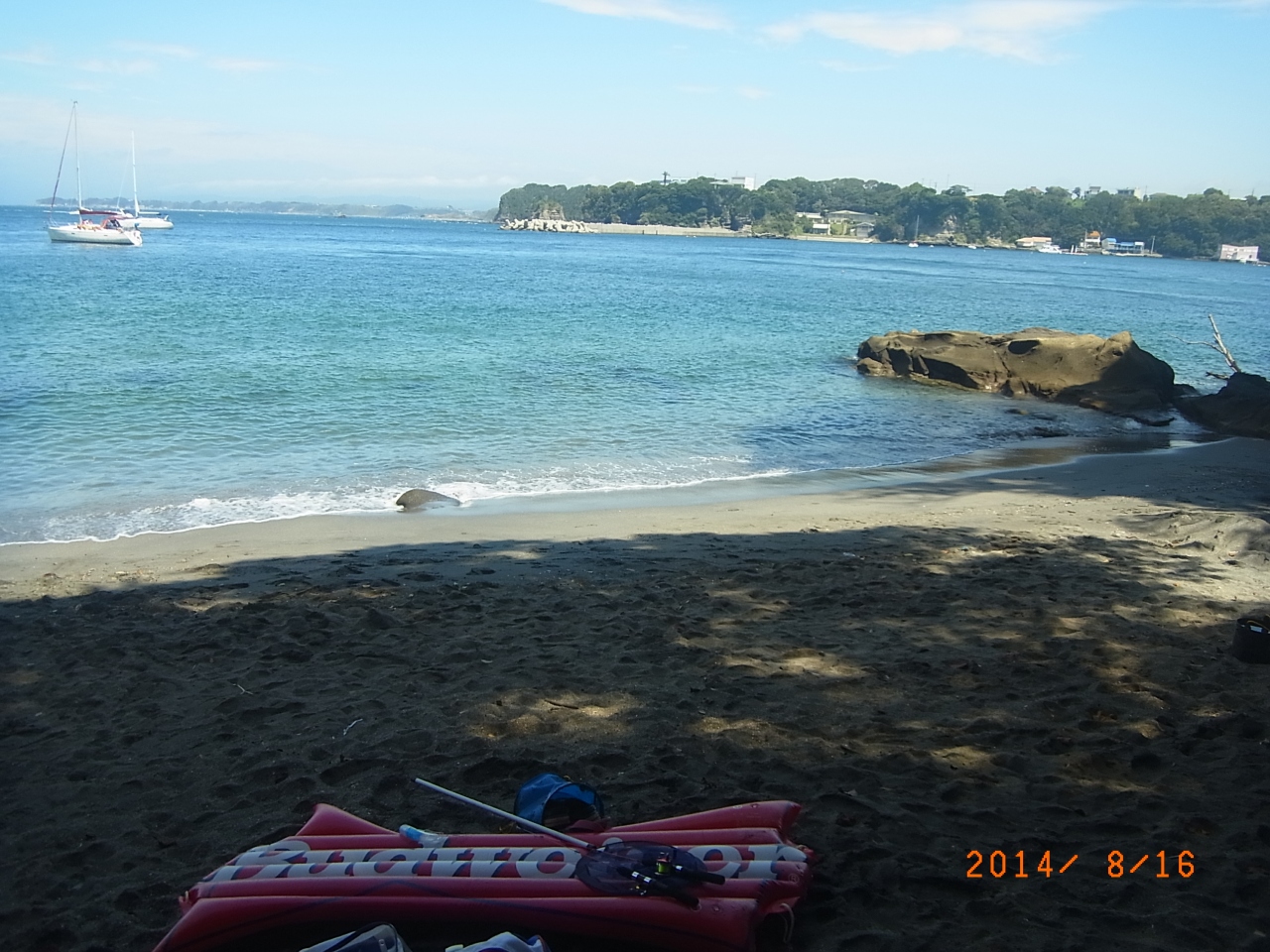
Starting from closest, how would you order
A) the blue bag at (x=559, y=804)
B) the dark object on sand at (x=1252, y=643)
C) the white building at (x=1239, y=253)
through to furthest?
the blue bag at (x=559, y=804)
the dark object on sand at (x=1252, y=643)
the white building at (x=1239, y=253)

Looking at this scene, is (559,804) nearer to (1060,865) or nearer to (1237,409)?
(1060,865)

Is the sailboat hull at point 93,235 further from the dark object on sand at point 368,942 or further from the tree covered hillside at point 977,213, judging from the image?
the tree covered hillside at point 977,213

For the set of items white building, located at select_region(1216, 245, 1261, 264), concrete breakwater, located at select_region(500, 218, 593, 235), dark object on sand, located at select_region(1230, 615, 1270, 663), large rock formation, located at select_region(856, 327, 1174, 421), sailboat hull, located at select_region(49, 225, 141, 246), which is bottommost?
dark object on sand, located at select_region(1230, 615, 1270, 663)

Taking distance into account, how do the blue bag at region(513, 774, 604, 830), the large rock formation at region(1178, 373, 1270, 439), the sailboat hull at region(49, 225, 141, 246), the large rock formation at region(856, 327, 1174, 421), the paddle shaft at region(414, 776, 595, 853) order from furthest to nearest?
the sailboat hull at region(49, 225, 141, 246)
the large rock formation at region(856, 327, 1174, 421)
the large rock formation at region(1178, 373, 1270, 439)
the blue bag at region(513, 774, 604, 830)
the paddle shaft at region(414, 776, 595, 853)

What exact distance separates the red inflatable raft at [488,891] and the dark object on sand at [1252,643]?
3.61 m

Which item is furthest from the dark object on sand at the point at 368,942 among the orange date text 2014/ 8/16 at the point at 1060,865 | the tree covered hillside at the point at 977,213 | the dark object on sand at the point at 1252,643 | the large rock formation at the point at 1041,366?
the tree covered hillside at the point at 977,213

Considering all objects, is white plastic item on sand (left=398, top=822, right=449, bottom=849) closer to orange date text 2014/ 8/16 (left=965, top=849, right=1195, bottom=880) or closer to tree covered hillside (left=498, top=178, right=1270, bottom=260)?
orange date text 2014/ 8/16 (left=965, top=849, right=1195, bottom=880)

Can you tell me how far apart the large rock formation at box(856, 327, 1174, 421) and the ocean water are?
1.08 m

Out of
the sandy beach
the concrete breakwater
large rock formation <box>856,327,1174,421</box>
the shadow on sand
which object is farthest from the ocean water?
the concrete breakwater

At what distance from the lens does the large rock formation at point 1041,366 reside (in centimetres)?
2095

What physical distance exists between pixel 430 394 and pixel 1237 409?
611 inches

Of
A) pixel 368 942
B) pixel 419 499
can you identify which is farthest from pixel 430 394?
pixel 368 942

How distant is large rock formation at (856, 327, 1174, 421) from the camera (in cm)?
2095

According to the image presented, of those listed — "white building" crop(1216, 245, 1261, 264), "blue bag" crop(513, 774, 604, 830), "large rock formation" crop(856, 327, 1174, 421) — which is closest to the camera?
"blue bag" crop(513, 774, 604, 830)
